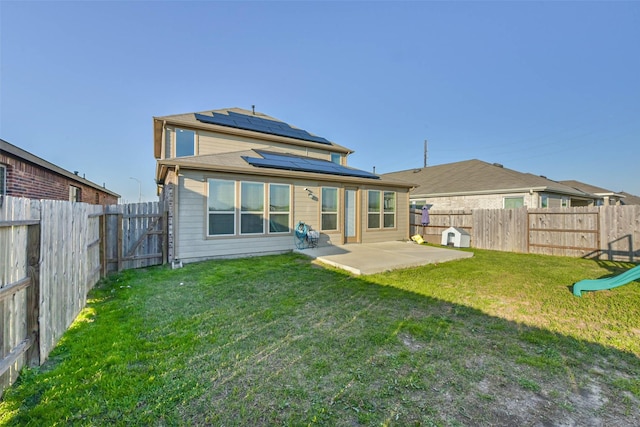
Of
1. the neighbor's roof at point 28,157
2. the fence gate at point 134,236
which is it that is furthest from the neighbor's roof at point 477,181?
the neighbor's roof at point 28,157

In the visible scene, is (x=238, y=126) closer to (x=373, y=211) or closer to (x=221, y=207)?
(x=221, y=207)

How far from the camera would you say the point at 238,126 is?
11477 mm

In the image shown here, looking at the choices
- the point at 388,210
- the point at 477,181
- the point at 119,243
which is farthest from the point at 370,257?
the point at 477,181

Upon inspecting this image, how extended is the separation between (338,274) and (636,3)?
1349 cm

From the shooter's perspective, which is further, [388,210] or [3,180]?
[388,210]

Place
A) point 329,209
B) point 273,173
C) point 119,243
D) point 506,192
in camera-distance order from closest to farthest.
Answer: point 119,243, point 273,173, point 329,209, point 506,192

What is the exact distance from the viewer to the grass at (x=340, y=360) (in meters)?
1.94

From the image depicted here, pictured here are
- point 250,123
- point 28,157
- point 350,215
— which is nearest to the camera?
point 28,157

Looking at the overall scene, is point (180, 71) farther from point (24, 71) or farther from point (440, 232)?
point (440, 232)

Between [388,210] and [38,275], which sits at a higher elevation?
[388,210]

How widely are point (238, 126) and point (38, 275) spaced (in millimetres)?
9975

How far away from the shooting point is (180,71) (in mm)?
12109

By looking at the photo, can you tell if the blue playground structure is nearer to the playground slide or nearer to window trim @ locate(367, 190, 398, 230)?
window trim @ locate(367, 190, 398, 230)

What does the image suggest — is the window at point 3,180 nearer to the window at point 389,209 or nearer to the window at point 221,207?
the window at point 221,207
